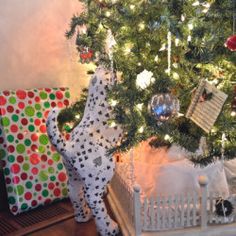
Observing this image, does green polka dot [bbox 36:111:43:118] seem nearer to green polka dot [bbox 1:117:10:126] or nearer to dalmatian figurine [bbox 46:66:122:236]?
green polka dot [bbox 1:117:10:126]

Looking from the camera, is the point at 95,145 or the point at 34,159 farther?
the point at 34,159

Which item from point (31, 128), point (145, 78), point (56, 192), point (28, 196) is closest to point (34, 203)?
point (28, 196)

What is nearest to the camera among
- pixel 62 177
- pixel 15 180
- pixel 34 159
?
pixel 15 180

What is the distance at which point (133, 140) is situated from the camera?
148cm

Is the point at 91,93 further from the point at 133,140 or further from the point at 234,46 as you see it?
the point at 234,46

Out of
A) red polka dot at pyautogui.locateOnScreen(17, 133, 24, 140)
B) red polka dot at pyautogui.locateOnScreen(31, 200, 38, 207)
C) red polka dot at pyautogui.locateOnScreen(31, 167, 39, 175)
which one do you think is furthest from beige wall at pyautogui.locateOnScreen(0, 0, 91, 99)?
red polka dot at pyautogui.locateOnScreen(31, 200, 38, 207)

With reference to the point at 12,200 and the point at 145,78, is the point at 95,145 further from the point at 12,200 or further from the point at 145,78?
the point at 12,200

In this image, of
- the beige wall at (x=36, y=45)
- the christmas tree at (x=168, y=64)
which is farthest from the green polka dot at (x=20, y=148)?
the christmas tree at (x=168, y=64)

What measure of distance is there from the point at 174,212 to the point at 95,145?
0.51m

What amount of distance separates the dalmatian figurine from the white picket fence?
19 cm

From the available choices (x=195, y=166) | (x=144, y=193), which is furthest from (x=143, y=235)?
(x=195, y=166)

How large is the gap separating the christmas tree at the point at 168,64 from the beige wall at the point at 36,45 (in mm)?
1018

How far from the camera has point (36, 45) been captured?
255 centimetres

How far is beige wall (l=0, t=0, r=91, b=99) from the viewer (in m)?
2.45
